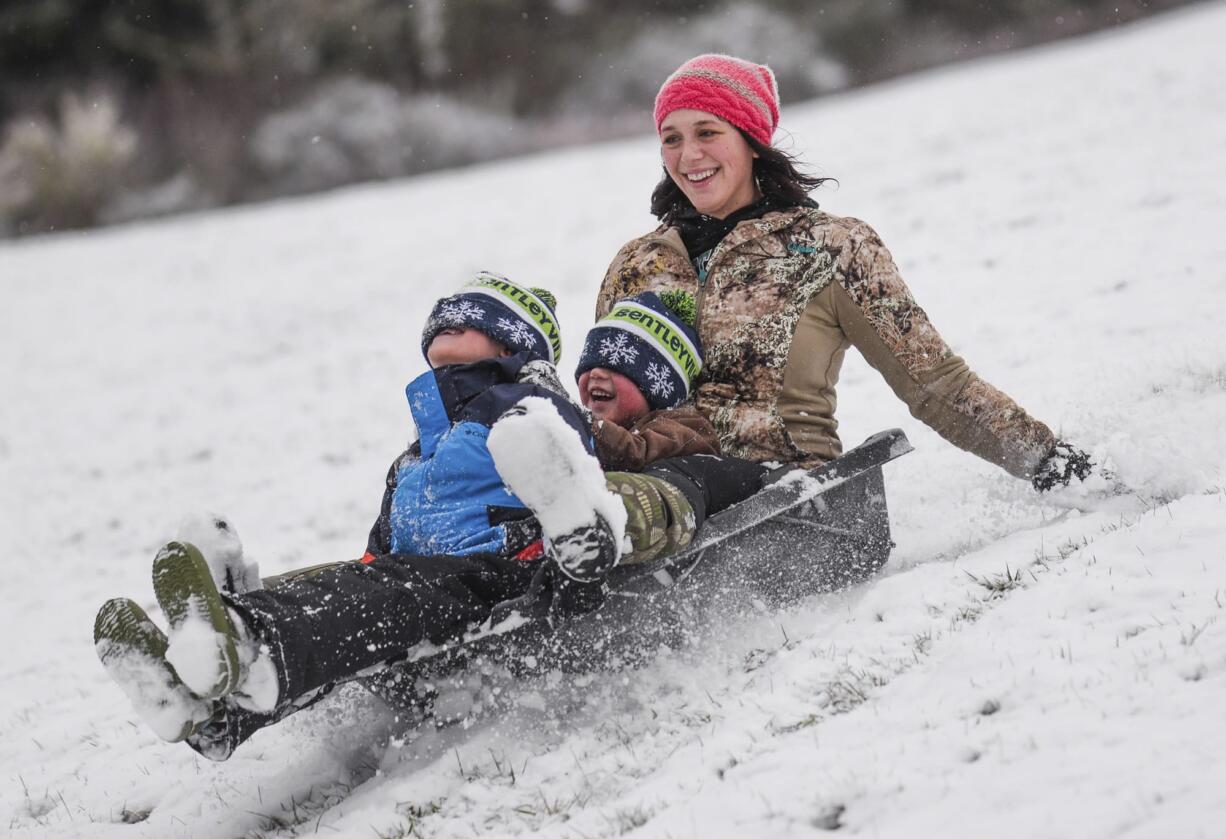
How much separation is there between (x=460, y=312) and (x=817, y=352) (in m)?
1.15

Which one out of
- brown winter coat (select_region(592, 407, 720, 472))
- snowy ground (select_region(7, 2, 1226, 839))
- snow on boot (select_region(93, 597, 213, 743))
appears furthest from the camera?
brown winter coat (select_region(592, 407, 720, 472))

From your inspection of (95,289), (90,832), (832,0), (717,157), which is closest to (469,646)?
(90,832)

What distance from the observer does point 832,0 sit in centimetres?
2086

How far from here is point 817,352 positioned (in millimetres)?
3475

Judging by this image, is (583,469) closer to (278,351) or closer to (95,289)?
(278,351)

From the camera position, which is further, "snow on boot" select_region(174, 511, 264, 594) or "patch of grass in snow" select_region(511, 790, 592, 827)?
"snow on boot" select_region(174, 511, 264, 594)

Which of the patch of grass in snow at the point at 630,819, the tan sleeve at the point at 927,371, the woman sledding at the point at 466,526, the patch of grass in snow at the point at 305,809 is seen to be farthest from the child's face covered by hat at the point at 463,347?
the patch of grass in snow at the point at 630,819

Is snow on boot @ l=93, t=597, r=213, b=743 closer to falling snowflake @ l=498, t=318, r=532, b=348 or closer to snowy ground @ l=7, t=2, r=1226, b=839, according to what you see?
Result: snowy ground @ l=7, t=2, r=1226, b=839

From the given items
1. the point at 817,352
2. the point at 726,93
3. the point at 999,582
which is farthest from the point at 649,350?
the point at 999,582

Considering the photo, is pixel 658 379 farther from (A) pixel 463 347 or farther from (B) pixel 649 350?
(A) pixel 463 347

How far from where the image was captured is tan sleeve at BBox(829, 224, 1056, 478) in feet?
11.0

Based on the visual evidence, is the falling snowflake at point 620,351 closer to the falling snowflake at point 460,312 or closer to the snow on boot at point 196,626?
the falling snowflake at point 460,312

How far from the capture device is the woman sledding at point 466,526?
2320 millimetres

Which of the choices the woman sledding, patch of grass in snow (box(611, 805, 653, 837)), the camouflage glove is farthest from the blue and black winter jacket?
the camouflage glove
